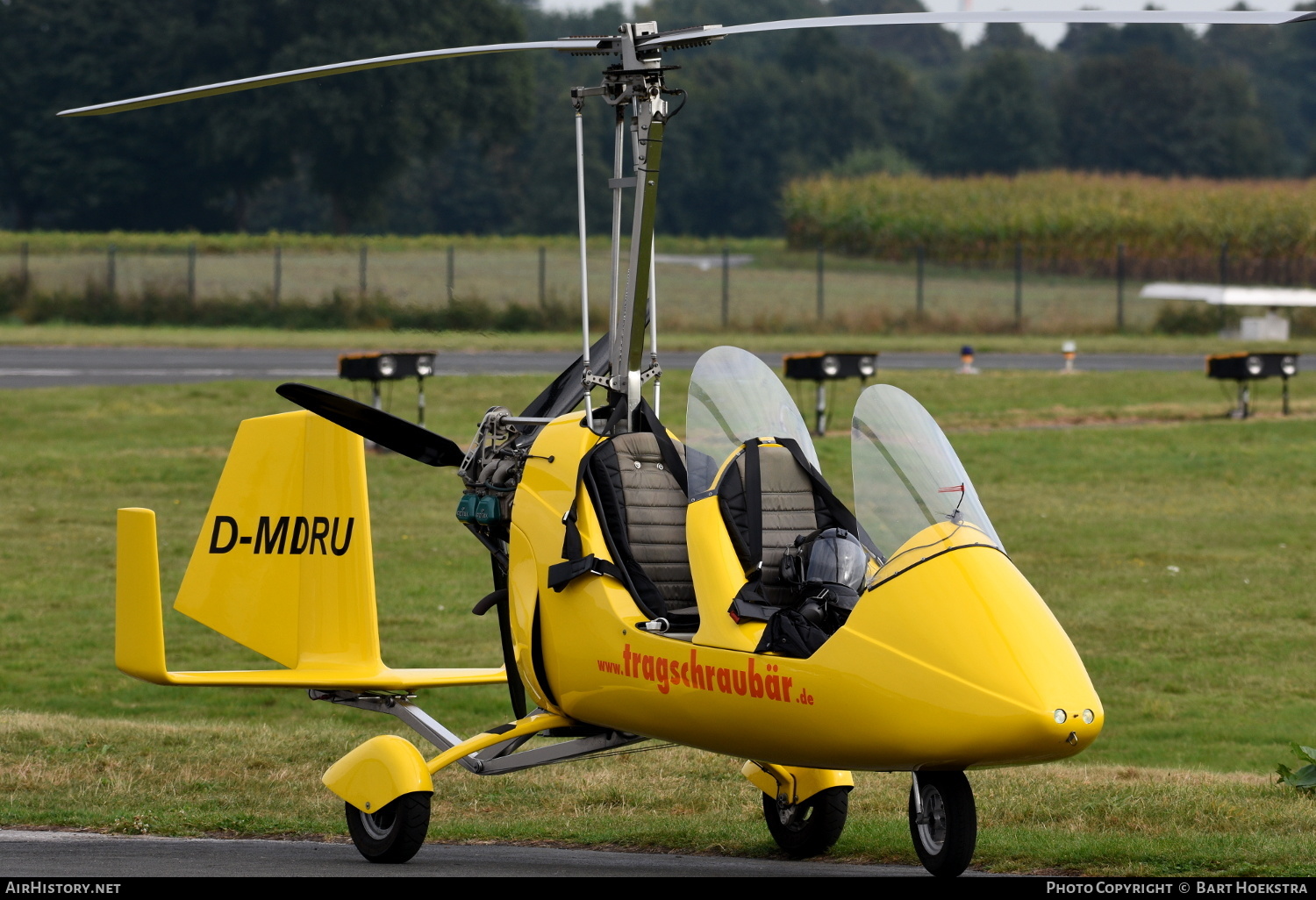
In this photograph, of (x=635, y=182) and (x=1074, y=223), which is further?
(x=1074, y=223)

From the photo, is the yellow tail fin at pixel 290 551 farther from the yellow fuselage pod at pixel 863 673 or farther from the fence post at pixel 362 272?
the fence post at pixel 362 272

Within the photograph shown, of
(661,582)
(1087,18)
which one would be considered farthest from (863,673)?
(1087,18)

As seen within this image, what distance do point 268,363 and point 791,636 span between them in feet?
90.9

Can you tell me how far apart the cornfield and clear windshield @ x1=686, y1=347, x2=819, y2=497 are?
135 feet

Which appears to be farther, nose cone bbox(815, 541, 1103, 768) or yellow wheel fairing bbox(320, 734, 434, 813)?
yellow wheel fairing bbox(320, 734, 434, 813)

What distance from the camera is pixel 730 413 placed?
24.7ft

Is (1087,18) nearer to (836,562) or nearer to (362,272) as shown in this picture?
(836,562)

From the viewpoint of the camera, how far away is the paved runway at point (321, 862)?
742cm

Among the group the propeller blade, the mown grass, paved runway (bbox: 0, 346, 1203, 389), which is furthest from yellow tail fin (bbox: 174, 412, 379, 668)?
the mown grass

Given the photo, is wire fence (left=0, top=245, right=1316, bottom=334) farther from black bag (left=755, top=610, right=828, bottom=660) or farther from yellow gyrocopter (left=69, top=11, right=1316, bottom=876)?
black bag (left=755, top=610, right=828, bottom=660)

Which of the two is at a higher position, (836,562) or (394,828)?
(836,562)

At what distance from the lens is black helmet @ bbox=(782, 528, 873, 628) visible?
21.9ft

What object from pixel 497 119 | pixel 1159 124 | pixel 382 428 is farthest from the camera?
pixel 1159 124

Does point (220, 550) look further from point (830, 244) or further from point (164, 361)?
point (830, 244)
